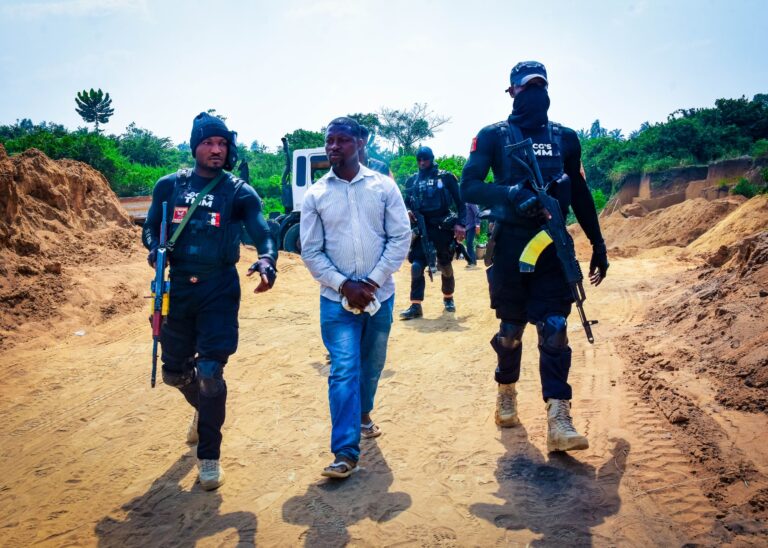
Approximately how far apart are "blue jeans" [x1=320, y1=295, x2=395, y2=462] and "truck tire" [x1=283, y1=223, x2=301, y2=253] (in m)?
10.6

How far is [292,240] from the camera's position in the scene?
14336mm

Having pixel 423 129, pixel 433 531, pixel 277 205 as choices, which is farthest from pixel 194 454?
pixel 423 129

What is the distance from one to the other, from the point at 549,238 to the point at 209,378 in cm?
217

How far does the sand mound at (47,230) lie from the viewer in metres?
8.48

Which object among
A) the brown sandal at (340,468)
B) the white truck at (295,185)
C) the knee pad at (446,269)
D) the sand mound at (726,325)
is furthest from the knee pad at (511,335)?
the white truck at (295,185)

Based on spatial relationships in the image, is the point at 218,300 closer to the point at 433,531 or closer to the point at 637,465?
the point at 433,531

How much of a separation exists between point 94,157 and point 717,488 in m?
29.0

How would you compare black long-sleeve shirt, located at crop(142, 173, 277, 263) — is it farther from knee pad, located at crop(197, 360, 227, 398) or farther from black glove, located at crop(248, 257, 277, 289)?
knee pad, located at crop(197, 360, 227, 398)

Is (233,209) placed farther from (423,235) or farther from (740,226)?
(740,226)

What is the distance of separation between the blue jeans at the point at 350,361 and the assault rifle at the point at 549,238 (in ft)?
2.99

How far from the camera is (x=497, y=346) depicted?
4.11m

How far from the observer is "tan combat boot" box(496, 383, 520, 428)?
418 centimetres

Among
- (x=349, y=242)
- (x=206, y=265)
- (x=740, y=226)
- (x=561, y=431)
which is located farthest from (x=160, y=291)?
(x=740, y=226)

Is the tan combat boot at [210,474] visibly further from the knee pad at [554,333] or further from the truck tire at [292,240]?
the truck tire at [292,240]
